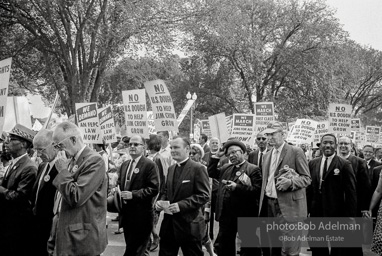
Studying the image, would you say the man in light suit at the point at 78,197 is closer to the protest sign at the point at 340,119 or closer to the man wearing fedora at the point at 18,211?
the man wearing fedora at the point at 18,211

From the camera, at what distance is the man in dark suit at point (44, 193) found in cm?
555

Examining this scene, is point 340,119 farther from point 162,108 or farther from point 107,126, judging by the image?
point 107,126

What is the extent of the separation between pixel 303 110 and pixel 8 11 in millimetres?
25031

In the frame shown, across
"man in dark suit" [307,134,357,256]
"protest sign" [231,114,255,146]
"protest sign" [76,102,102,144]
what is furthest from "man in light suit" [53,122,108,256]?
"protest sign" [231,114,255,146]

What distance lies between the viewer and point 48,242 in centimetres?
540

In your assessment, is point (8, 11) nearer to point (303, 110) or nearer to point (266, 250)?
point (266, 250)

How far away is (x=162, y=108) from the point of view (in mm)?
9914

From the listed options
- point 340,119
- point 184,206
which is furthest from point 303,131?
point 184,206

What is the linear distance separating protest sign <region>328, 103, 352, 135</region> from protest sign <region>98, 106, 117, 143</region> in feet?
16.2

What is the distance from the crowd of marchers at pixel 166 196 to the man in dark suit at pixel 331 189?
14mm

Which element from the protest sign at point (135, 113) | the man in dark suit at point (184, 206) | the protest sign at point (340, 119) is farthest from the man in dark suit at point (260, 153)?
the protest sign at point (340, 119)

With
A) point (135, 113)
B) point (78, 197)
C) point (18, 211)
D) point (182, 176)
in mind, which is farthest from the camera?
point (135, 113)

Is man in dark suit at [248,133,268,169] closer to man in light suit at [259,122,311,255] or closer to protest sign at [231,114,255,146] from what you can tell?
man in light suit at [259,122,311,255]

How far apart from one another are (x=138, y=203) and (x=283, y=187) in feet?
6.30
